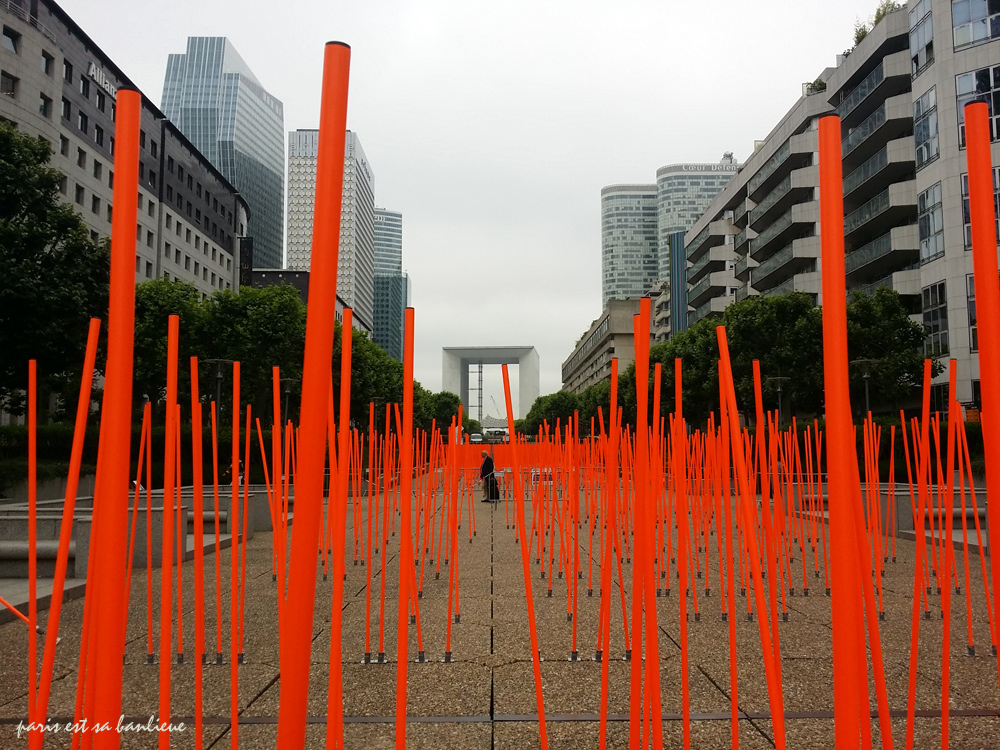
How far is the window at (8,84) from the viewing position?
3591 centimetres

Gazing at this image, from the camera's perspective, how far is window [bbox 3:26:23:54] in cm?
3631

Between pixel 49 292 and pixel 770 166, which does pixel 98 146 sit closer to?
pixel 49 292

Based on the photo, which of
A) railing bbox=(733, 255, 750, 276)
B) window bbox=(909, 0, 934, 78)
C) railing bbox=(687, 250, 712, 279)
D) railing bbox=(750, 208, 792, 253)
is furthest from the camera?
railing bbox=(687, 250, 712, 279)

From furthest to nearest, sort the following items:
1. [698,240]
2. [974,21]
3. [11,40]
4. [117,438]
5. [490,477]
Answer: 1. [698,240]
2. [11,40]
3. [974,21]
4. [490,477]
5. [117,438]

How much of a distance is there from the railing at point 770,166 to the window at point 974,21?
1302 centimetres

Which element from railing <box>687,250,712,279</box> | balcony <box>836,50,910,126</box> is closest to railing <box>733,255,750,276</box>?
railing <box>687,250,712,279</box>

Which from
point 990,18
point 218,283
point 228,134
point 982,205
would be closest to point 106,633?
point 982,205

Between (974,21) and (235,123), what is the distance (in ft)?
509

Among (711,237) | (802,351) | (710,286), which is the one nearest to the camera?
(802,351)

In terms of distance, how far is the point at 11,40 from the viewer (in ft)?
121

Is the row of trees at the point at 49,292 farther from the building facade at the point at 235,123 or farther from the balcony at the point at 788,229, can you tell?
the building facade at the point at 235,123

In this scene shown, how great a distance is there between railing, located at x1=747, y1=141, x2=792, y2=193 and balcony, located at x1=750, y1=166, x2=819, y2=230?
961 mm

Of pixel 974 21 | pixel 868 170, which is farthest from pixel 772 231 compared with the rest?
pixel 974 21

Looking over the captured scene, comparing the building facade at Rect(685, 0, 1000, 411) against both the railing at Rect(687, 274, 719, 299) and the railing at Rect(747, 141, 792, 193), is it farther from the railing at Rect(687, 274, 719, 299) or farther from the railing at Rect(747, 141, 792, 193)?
the railing at Rect(687, 274, 719, 299)
